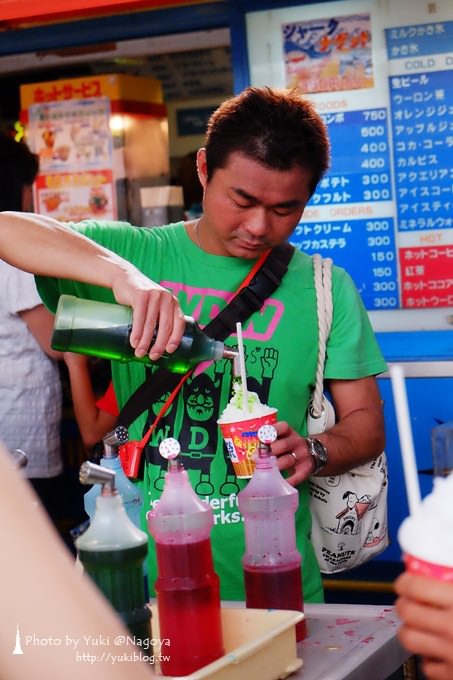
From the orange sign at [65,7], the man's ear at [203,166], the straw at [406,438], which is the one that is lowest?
the straw at [406,438]

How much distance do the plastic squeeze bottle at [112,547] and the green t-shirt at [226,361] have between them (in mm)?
756

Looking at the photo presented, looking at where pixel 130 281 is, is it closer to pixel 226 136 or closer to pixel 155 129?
pixel 226 136

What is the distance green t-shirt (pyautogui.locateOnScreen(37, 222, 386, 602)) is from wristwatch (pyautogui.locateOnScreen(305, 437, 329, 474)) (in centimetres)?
15

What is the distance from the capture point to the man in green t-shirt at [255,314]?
2656 mm

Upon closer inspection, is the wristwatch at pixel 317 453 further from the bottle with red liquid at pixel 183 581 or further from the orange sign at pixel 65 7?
the orange sign at pixel 65 7

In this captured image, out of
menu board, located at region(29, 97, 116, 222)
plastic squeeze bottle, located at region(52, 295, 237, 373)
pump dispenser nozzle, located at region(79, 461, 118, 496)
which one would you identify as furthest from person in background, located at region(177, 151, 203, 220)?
pump dispenser nozzle, located at region(79, 461, 118, 496)

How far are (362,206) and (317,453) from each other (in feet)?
6.87

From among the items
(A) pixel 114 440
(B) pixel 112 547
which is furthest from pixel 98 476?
(A) pixel 114 440

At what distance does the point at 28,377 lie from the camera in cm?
420

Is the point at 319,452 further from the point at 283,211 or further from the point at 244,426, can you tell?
the point at 283,211

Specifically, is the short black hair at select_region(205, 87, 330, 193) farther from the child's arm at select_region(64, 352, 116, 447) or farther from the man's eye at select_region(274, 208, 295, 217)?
the child's arm at select_region(64, 352, 116, 447)

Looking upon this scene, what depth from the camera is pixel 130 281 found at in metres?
2.39

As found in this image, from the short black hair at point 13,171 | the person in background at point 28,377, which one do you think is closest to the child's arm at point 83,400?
the person in background at point 28,377

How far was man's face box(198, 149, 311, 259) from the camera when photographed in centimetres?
270
